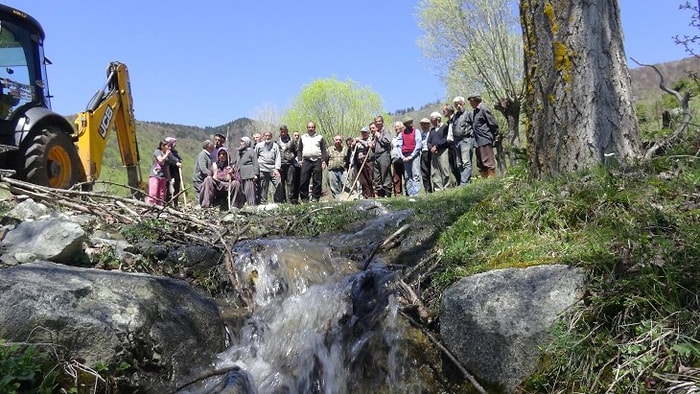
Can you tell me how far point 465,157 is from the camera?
11719mm

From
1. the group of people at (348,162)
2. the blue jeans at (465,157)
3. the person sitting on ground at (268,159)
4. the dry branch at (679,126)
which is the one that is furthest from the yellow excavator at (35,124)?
the dry branch at (679,126)

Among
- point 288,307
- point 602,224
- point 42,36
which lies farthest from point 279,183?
point 602,224

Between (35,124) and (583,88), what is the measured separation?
8.02m

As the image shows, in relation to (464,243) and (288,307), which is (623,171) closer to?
(464,243)

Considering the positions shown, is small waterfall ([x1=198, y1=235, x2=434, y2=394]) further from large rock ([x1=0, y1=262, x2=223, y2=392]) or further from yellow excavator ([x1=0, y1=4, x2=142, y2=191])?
yellow excavator ([x1=0, y1=4, x2=142, y2=191])

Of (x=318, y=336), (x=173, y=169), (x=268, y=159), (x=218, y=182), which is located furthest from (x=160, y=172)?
(x=318, y=336)

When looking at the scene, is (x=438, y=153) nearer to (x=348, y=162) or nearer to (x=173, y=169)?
(x=348, y=162)

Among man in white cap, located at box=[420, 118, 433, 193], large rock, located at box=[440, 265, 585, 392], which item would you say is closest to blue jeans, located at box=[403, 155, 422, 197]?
man in white cap, located at box=[420, 118, 433, 193]

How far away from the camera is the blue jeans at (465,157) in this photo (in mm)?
11570

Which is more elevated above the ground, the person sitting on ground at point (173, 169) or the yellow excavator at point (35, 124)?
the yellow excavator at point (35, 124)

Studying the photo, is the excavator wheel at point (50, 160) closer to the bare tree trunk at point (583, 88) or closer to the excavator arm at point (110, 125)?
the excavator arm at point (110, 125)

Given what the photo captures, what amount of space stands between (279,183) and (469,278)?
10697 mm

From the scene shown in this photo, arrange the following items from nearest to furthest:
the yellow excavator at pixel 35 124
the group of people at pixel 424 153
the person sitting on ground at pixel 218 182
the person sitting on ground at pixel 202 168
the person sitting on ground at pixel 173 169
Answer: the yellow excavator at pixel 35 124 < the group of people at pixel 424 153 < the person sitting on ground at pixel 218 182 < the person sitting on ground at pixel 202 168 < the person sitting on ground at pixel 173 169

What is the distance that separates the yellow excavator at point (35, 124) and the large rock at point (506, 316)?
6435 millimetres
